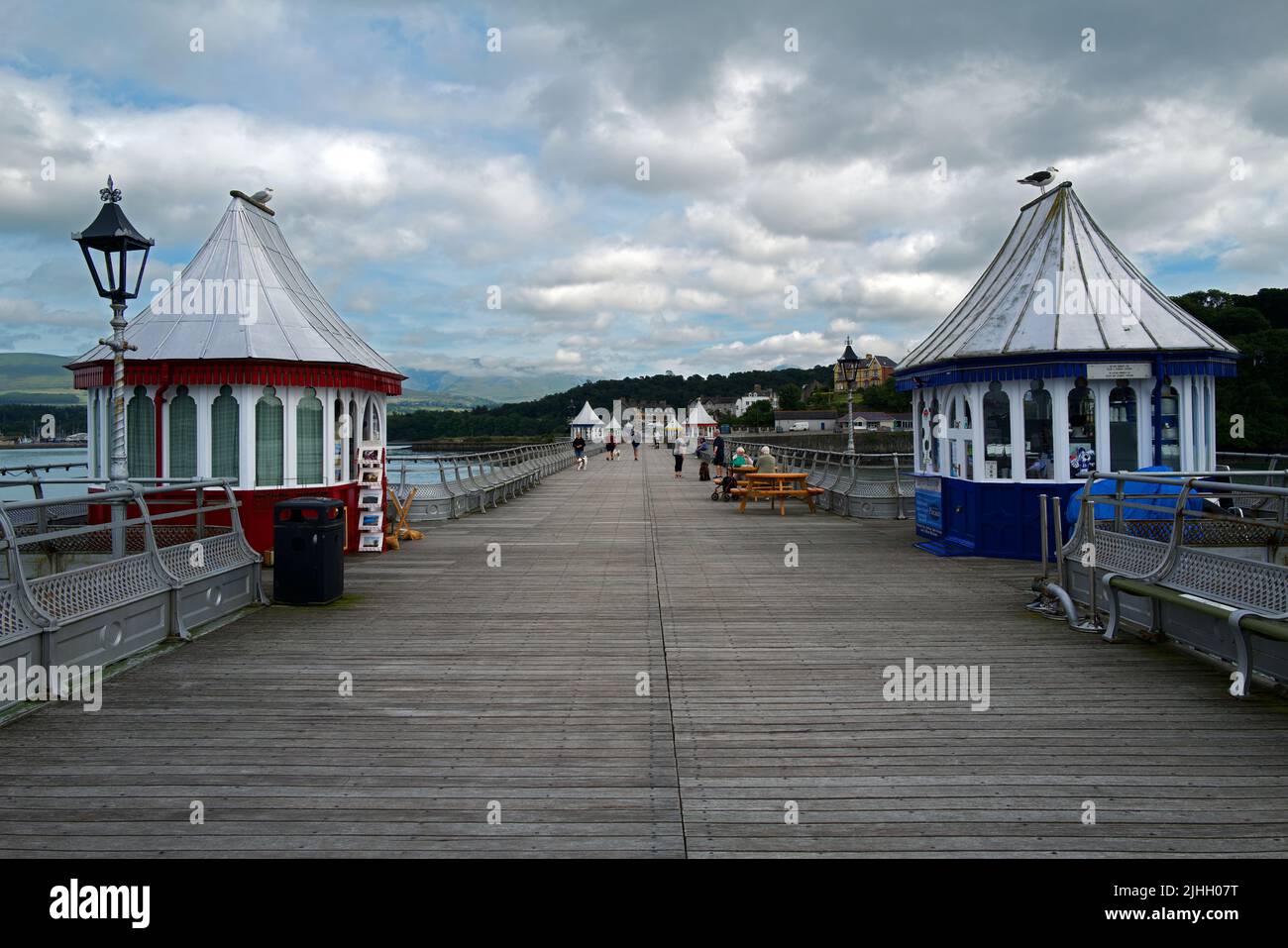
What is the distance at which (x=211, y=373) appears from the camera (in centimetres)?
1225

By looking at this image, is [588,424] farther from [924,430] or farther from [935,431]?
[935,431]

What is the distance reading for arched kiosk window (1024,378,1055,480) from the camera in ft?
42.3

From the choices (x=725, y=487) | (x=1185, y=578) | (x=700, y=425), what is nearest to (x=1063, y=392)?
(x=1185, y=578)

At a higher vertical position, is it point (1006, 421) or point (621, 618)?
point (1006, 421)

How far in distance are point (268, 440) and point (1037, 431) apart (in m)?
11.3

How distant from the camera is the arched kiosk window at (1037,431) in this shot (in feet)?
42.3

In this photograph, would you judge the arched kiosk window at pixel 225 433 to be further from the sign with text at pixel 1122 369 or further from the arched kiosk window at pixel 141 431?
the sign with text at pixel 1122 369

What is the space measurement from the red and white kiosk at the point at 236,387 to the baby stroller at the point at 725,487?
11286 millimetres

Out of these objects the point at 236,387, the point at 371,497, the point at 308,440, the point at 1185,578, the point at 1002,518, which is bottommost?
the point at 1185,578

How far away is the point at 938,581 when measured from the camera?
1090cm

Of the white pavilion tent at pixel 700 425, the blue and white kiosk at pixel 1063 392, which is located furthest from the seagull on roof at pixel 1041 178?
the white pavilion tent at pixel 700 425
